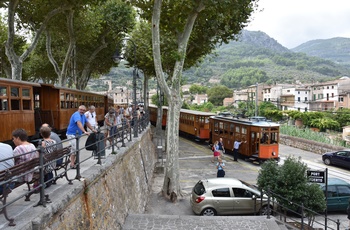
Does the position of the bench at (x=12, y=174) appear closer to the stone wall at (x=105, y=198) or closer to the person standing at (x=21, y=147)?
the person standing at (x=21, y=147)

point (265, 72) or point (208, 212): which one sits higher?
point (265, 72)

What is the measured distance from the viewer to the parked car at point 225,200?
9.96 m

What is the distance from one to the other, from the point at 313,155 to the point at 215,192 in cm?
1653

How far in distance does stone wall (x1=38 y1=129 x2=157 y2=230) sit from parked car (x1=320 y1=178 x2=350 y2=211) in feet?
23.0

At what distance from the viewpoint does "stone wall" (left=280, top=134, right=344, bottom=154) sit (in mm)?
23406

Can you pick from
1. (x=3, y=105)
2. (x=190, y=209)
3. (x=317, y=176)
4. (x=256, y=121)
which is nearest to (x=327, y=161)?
(x=256, y=121)

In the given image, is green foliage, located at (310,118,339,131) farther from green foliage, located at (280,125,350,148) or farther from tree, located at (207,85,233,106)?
tree, located at (207,85,233,106)

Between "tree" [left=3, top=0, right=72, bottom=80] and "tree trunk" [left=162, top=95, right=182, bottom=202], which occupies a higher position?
"tree" [left=3, top=0, right=72, bottom=80]

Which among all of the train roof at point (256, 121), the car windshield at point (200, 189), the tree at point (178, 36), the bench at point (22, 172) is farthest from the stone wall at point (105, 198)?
the train roof at point (256, 121)

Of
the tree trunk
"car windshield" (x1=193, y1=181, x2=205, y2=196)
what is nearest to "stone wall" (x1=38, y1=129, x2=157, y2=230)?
the tree trunk

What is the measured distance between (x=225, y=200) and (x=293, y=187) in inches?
88.3

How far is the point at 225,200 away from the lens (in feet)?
32.9

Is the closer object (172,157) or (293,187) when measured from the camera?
(293,187)

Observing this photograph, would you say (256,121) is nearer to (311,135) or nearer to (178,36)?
Result: (178,36)
